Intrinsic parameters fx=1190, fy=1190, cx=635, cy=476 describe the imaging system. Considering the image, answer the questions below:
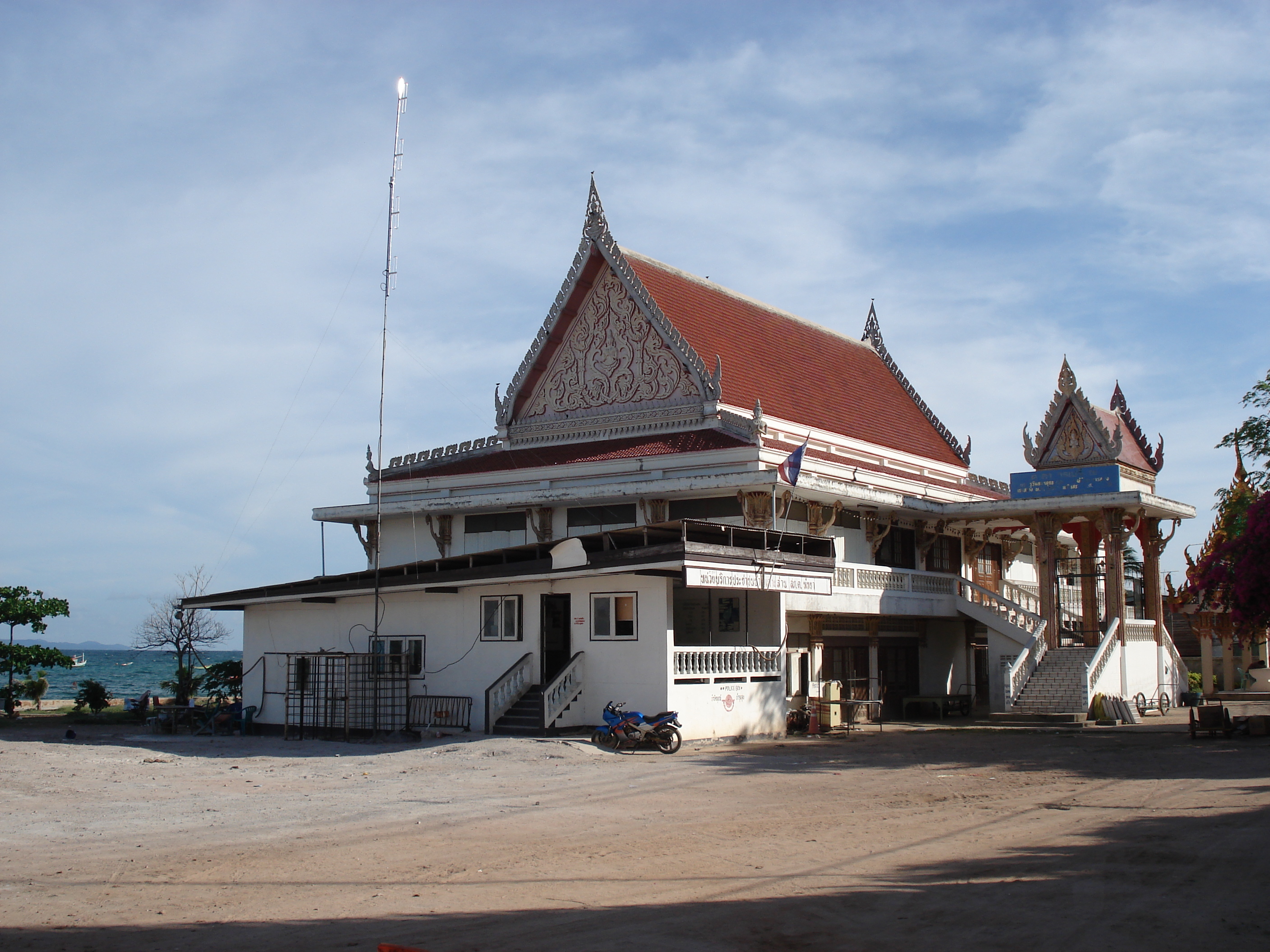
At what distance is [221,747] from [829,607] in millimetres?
12442

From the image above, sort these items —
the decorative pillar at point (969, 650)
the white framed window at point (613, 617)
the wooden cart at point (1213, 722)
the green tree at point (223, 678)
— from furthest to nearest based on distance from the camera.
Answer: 1. the green tree at point (223, 678)
2. the decorative pillar at point (969, 650)
3. the wooden cart at point (1213, 722)
4. the white framed window at point (613, 617)

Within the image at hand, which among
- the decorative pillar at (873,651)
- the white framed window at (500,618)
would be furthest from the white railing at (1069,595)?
the white framed window at (500,618)

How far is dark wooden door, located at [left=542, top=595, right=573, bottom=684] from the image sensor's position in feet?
76.3

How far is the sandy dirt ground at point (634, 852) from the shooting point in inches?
301

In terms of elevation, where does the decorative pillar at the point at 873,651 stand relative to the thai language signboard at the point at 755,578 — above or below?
below

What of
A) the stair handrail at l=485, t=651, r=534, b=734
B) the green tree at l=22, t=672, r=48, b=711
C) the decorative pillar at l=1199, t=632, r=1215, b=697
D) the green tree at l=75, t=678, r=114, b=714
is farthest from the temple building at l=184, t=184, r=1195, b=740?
the green tree at l=22, t=672, r=48, b=711

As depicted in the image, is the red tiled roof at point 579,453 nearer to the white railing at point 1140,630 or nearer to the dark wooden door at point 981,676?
the white railing at point 1140,630

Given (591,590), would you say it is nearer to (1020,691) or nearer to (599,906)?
(1020,691)

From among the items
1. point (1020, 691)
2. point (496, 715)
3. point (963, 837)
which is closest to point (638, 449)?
point (496, 715)

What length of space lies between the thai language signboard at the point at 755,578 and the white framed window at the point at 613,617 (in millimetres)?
1192

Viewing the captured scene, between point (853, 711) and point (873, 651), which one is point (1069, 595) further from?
point (853, 711)

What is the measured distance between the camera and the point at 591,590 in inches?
854

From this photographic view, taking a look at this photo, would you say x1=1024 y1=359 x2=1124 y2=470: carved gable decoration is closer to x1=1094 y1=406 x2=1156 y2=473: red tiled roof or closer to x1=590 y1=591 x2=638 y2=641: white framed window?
x1=1094 y1=406 x2=1156 y2=473: red tiled roof

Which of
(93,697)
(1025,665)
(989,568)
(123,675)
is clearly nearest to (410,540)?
(93,697)
